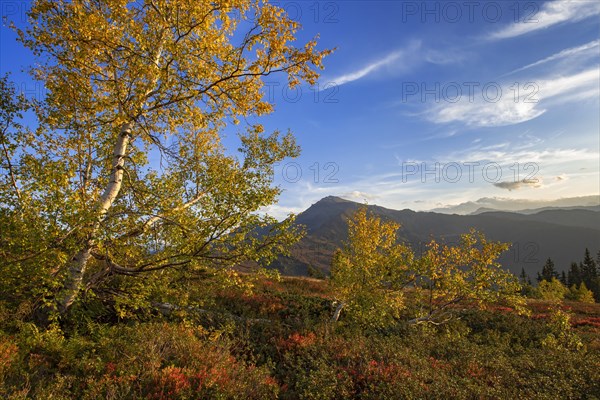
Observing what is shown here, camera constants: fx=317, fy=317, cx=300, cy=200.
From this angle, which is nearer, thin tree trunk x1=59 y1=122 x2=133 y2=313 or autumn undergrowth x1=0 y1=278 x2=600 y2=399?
autumn undergrowth x1=0 y1=278 x2=600 y2=399

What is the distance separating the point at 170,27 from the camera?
8070mm

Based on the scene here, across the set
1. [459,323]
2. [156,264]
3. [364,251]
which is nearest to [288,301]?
[364,251]

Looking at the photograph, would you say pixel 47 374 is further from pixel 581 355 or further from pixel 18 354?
pixel 581 355

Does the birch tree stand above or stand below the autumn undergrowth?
above

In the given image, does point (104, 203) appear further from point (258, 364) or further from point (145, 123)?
point (258, 364)

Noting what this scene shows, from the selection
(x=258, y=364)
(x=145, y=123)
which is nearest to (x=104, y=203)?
(x=145, y=123)

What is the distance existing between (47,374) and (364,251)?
45.2ft

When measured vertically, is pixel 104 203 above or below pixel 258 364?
above

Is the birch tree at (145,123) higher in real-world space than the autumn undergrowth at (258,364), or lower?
higher

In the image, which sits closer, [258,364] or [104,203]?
[104,203]

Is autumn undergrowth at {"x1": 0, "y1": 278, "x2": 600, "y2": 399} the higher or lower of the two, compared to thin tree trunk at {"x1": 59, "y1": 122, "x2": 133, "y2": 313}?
lower

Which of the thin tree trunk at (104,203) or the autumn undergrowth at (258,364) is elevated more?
the thin tree trunk at (104,203)

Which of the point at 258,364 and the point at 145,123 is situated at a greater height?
the point at 145,123

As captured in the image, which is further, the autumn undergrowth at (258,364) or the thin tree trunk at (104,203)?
the thin tree trunk at (104,203)
